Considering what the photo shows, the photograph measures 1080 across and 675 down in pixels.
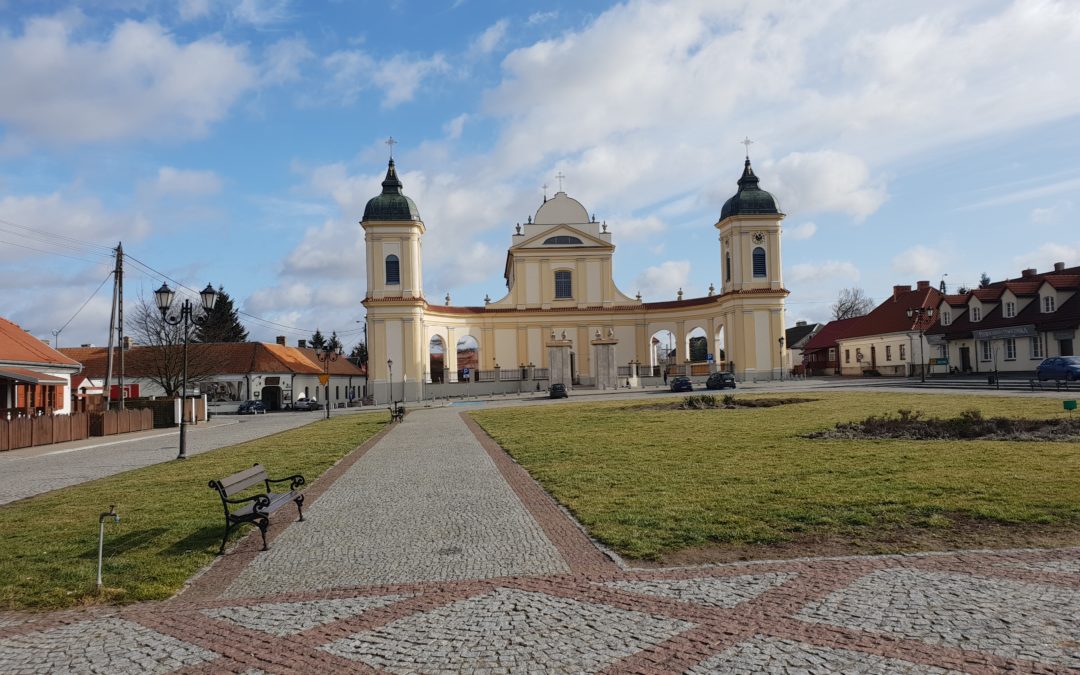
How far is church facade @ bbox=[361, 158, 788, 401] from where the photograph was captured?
55.5 m

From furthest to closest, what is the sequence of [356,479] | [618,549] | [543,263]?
[543,263] < [356,479] < [618,549]

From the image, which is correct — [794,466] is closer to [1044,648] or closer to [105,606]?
[1044,648]

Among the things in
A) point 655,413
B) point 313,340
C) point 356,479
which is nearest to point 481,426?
point 655,413

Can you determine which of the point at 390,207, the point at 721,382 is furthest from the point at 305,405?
the point at 721,382

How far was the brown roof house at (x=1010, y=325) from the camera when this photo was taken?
142 ft

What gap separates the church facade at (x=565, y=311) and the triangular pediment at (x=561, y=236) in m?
0.08

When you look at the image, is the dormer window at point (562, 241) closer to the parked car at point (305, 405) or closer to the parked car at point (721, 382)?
the parked car at point (305, 405)

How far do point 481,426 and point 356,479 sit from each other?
11.5 metres

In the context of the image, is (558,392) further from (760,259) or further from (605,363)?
(760,259)

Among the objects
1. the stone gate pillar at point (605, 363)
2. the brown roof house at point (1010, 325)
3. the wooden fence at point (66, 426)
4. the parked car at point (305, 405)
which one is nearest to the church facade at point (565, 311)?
the stone gate pillar at point (605, 363)

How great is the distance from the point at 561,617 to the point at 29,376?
29673 millimetres

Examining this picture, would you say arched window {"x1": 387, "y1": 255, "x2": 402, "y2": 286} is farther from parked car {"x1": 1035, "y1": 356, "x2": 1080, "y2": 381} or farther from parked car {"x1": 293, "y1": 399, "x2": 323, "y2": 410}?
parked car {"x1": 1035, "y1": 356, "x2": 1080, "y2": 381}

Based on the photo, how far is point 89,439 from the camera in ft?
94.4

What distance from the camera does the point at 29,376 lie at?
28250 millimetres
